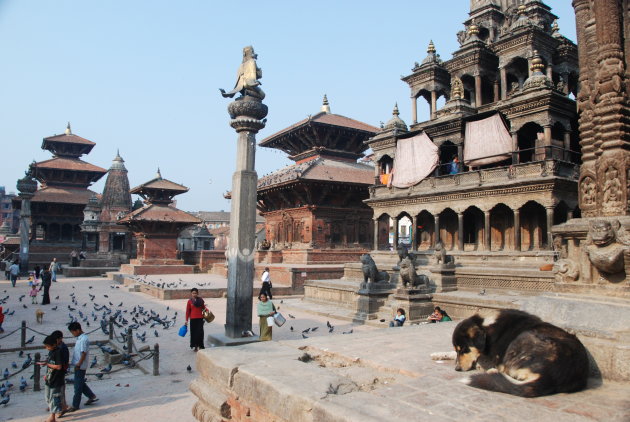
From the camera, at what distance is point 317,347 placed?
5.56 meters

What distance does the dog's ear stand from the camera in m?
4.37

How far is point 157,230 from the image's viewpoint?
39594 mm

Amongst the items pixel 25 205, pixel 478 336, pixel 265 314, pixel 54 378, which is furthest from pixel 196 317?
pixel 25 205

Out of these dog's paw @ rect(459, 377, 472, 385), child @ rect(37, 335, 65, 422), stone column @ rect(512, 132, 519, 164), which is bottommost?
child @ rect(37, 335, 65, 422)

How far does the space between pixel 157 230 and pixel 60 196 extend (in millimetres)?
16670

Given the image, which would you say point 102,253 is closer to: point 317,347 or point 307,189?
point 307,189

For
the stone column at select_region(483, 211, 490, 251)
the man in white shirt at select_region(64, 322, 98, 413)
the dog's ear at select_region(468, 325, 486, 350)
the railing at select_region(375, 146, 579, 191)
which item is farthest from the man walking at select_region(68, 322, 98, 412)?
the stone column at select_region(483, 211, 490, 251)

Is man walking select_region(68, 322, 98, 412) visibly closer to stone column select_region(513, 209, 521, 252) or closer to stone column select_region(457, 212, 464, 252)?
stone column select_region(513, 209, 521, 252)

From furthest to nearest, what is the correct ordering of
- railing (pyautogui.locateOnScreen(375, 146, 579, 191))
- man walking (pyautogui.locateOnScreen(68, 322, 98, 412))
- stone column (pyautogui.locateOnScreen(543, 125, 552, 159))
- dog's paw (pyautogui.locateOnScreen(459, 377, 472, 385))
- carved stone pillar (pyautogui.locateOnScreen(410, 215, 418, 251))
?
1. carved stone pillar (pyautogui.locateOnScreen(410, 215, 418, 251))
2. stone column (pyautogui.locateOnScreen(543, 125, 552, 159))
3. railing (pyautogui.locateOnScreen(375, 146, 579, 191))
4. man walking (pyautogui.locateOnScreen(68, 322, 98, 412))
5. dog's paw (pyautogui.locateOnScreen(459, 377, 472, 385))

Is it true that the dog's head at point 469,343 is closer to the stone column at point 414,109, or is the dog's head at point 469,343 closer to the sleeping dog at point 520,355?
the sleeping dog at point 520,355

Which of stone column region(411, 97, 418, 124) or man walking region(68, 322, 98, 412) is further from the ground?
stone column region(411, 97, 418, 124)

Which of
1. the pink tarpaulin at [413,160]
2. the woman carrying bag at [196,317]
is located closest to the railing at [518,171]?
the pink tarpaulin at [413,160]

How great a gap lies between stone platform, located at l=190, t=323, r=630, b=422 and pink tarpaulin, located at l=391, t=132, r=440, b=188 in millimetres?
19264

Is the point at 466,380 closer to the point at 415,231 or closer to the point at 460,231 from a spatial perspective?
the point at 460,231
